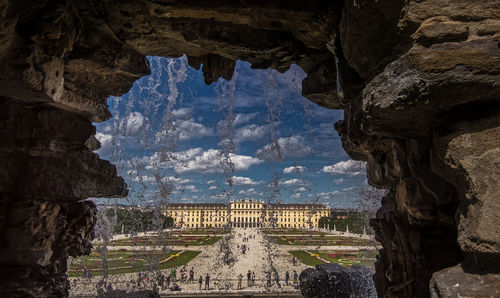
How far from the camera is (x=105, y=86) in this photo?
5.40 metres

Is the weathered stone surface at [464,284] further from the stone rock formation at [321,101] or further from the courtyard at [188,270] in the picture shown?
the courtyard at [188,270]

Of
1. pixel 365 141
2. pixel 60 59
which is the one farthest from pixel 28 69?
pixel 365 141

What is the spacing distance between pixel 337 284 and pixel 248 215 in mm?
76002

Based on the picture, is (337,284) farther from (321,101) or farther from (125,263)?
(125,263)

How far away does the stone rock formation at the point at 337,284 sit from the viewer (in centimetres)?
806

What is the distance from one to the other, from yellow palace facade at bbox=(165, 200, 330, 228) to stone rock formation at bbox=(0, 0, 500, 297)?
61351 millimetres

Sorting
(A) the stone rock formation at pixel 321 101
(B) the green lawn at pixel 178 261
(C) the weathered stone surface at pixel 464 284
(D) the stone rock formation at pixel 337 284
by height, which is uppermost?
(A) the stone rock formation at pixel 321 101

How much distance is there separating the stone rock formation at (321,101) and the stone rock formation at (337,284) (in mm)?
4400

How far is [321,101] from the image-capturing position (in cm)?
511

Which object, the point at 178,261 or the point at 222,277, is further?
the point at 178,261

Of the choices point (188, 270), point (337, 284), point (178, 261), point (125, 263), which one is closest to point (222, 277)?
point (188, 270)

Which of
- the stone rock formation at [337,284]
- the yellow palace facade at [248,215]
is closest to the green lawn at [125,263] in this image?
the stone rock formation at [337,284]

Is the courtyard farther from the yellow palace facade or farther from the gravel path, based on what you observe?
the yellow palace facade

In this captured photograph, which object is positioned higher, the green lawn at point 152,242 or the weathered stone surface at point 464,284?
the weathered stone surface at point 464,284
